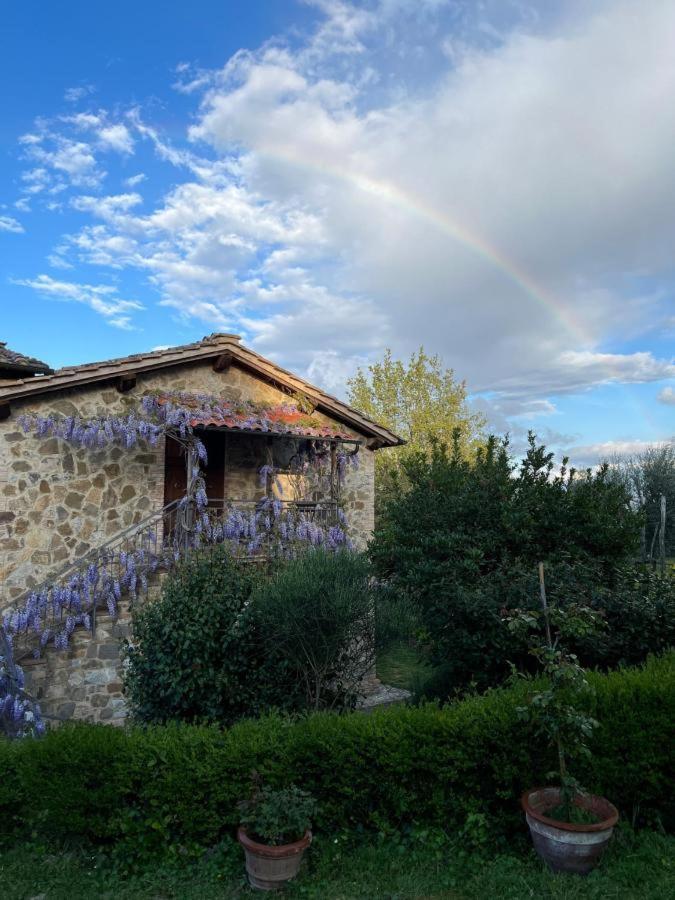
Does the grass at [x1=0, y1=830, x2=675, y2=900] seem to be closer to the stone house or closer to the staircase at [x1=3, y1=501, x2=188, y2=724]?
the staircase at [x1=3, y1=501, x2=188, y2=724]

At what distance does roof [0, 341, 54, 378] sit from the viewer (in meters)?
10.7

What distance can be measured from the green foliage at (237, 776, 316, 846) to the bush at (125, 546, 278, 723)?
6.40 ft

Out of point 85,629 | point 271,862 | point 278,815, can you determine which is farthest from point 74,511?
point 271,862

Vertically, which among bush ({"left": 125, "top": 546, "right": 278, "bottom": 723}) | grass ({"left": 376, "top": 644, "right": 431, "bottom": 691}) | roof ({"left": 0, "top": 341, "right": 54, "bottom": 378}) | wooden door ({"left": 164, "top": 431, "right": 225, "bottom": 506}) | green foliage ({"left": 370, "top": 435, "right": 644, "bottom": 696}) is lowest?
grass ({"left": 376, "top": 644, "right": 431, "bottom": 691})

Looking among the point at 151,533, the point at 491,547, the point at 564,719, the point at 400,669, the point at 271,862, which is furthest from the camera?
the point at 400,669

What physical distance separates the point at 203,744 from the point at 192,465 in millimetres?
5419

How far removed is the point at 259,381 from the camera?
1192 centimetres

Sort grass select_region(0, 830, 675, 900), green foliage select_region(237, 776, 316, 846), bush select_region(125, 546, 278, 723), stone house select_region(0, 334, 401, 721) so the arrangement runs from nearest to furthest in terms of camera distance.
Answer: grass select_region(0, 830, 675, 900) → green foliage select_region(237, 776, 316, 846) → bush select_region(125, 546, 278, 723) → stone house select_region(0, 334, 401, 721)

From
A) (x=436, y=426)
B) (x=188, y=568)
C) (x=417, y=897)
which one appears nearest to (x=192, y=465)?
(x=188, y=568)

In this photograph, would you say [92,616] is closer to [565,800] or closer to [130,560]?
Result: [130,560]

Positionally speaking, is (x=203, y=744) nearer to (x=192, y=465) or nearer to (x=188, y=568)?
(x=188, y=568)

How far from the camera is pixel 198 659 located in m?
6.70

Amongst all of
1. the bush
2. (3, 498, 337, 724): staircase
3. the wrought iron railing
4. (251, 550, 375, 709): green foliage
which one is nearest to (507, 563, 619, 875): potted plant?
(251, 550, 375, 709): green foliage

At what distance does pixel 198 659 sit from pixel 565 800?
3.77m
